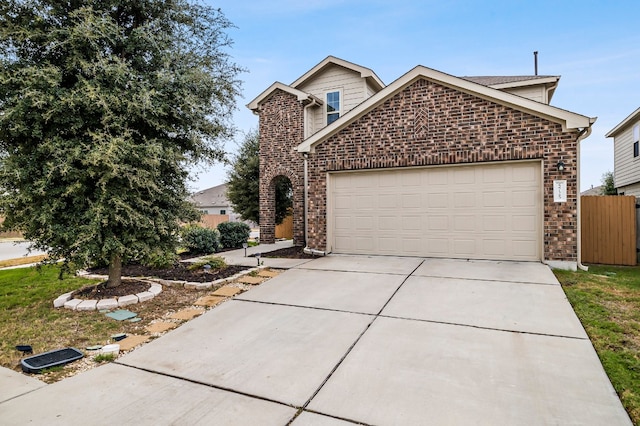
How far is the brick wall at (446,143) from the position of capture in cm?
753

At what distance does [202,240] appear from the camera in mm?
11016

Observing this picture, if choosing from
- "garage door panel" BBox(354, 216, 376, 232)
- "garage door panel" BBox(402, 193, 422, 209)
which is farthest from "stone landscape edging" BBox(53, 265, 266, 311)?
"garage door panel" BBox(402, 193, 422, 209)

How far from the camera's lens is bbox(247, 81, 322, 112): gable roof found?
12.7m

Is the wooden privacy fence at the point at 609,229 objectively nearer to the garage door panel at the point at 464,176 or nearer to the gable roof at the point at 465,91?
the gable roof at the point at 465,91

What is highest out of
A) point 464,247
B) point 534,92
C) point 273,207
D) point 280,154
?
point 534,92

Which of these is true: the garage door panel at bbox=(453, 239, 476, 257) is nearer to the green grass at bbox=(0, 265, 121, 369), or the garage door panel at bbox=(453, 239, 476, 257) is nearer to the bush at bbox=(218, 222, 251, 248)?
the green grass at bbox=(0, 265, 121, 369)

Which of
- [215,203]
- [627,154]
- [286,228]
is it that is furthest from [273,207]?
[215,203]

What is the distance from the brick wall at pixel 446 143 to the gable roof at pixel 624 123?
31.0ft

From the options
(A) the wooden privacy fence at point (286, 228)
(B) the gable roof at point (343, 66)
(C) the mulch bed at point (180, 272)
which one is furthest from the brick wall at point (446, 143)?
(A) the wooden privacy fence at point (286, 228)

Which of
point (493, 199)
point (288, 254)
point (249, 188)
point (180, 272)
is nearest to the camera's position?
point (180, 272)

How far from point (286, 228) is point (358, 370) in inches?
566

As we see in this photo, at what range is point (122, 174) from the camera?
5.46m

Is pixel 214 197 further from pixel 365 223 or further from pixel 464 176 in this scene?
pixel 464 176

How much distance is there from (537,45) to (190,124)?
17.2 m
